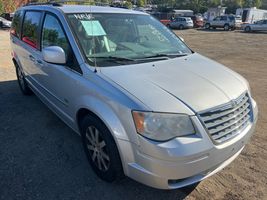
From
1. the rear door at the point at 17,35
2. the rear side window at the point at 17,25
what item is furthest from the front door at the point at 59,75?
the rear side window at the point at 17,25

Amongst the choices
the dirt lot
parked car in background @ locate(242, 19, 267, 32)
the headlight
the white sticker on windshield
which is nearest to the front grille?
the headlight

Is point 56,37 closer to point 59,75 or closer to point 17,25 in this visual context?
point 59,75

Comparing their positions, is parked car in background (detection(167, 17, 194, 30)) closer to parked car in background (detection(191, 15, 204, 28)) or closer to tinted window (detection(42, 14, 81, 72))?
parked car in background (detection(191, 15, 204, 28))

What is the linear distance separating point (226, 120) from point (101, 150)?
131 cm

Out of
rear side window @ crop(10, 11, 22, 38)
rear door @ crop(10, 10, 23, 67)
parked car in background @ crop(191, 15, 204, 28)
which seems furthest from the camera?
parked car in background @ crop(191, 15, 204, 28)

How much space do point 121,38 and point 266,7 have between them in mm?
102848

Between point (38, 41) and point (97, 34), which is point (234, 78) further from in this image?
Result: point (38, 41)

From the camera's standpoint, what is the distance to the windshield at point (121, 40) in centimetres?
314

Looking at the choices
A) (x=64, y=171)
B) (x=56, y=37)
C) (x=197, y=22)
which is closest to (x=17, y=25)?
(x=56, y=37)

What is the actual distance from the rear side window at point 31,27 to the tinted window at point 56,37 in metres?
0.36

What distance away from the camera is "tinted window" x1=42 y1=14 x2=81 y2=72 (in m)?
3.16

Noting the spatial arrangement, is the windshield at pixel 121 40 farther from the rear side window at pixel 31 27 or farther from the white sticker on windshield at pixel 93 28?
the rear side window at pixel 31 27

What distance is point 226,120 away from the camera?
2.56 metres

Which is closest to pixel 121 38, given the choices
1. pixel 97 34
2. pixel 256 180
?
pixel 97 34
